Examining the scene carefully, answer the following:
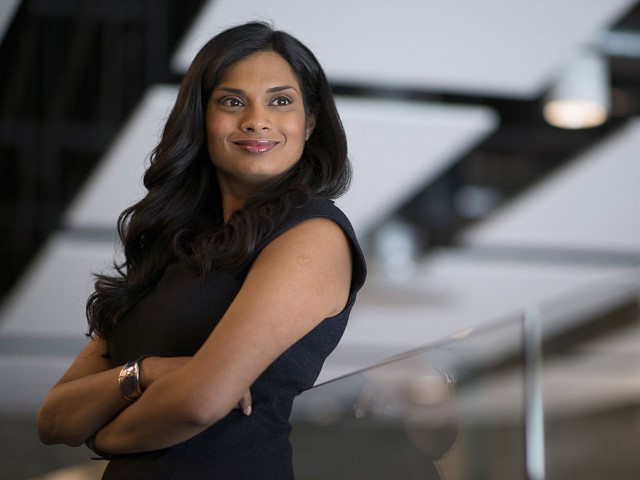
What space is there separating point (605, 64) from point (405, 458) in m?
4.26

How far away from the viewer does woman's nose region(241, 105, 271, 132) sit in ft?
4.41

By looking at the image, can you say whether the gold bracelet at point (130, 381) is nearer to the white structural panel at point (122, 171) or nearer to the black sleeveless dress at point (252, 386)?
the black sleeveless dress at point (252, 386)

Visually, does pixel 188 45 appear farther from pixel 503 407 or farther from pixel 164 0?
pixel 503 407

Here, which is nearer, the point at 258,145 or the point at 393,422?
the point at 258,145

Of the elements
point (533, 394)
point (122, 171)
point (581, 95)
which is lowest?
point (533, 394)

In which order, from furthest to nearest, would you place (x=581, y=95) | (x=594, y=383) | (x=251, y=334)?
1. (x=581, y=95)
2. (x=594, y=383)
3. (x=251, y=334)

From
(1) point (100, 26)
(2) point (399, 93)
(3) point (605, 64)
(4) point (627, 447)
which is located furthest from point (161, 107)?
(4) point (627, 447)

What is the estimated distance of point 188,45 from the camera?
14.8 ft

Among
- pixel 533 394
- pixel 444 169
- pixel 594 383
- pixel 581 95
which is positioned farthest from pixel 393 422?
pixel 444 169

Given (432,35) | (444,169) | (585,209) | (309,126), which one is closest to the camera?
(309,126)

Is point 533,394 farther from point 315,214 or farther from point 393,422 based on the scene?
point 315,214

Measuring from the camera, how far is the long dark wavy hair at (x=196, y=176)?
→ 1374 millimetres

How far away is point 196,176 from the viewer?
1461 millimetres

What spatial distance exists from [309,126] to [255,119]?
13cm
